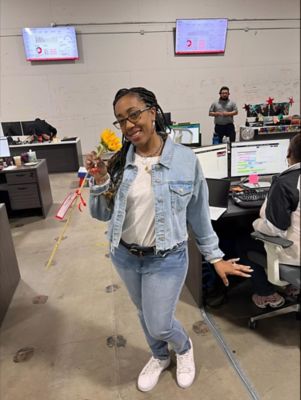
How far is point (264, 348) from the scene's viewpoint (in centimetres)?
138

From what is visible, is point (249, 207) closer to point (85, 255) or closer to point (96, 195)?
point (96, 195)

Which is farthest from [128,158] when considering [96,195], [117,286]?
[117,286]

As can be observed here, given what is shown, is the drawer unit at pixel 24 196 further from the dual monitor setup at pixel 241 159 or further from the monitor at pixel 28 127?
the dual monitor setup at pixel 241 159

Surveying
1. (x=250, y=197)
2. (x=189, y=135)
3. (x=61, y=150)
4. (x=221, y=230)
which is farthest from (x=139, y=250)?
(x=189, y=135)

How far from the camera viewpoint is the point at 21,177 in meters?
2.99

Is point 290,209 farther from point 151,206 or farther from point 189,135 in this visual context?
point 189,135

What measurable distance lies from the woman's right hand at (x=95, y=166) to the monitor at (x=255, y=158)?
3.85ft

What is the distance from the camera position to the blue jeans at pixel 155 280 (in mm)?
990

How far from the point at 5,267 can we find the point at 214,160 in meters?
1.53

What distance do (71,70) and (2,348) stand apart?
1678 mm

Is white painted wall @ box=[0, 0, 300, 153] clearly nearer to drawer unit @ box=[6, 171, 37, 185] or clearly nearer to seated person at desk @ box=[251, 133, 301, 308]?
seated person at desk @ box=[251, 133, 301, 308]

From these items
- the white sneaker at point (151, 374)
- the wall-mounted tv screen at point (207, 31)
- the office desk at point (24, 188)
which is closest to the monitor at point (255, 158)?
the wall-mounted tv screen at point (207, 31)

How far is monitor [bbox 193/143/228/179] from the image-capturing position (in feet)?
5.74

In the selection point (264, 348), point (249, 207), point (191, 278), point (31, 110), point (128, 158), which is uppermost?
point (31, 110)
